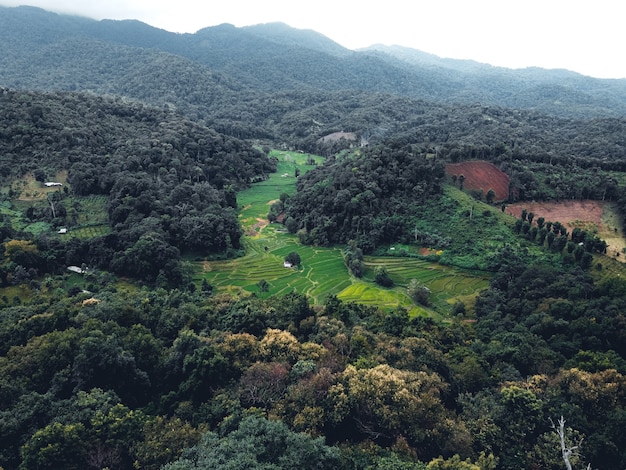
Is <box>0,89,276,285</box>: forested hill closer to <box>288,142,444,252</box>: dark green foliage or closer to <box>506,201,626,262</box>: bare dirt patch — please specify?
<box>288,142,444,252</box>: dark green foliage

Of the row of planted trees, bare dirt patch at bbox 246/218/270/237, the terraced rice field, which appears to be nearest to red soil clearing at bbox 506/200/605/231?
the row of planted trees

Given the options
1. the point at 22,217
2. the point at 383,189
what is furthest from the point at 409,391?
the point at 22,217

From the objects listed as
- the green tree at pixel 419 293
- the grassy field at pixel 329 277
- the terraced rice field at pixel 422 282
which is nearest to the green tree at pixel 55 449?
the grassy field at pixel 329 277

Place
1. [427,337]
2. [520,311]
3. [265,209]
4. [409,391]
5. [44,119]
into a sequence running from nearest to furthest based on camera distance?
[409,391] → [427,337] → [520,311] → [44,119] → [265,209]

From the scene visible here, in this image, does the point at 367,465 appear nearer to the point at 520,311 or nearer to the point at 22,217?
the point at 520,311

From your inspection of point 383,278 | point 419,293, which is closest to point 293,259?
point 383,278

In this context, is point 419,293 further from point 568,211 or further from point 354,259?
point 568,211
